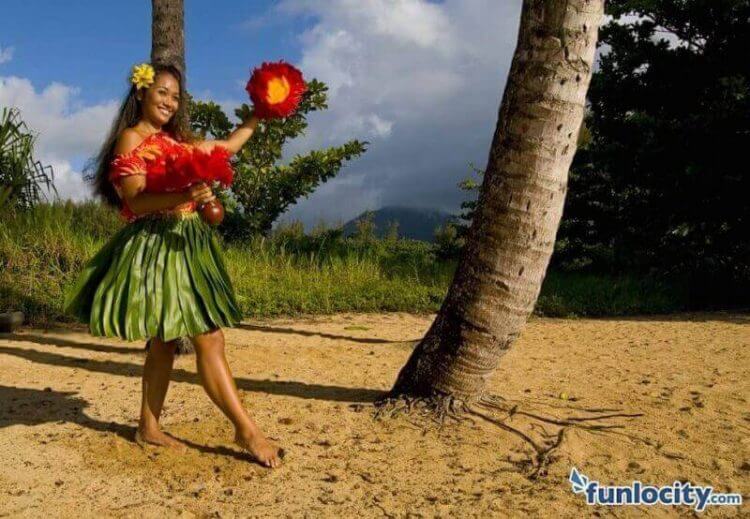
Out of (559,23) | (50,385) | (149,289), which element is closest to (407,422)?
(149,289)

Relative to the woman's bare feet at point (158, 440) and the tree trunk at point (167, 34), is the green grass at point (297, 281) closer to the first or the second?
the tree trunk at point (167, 34)

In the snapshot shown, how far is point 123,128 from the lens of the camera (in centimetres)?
334

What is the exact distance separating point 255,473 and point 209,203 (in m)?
1.30

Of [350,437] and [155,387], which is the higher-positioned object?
[155,387]

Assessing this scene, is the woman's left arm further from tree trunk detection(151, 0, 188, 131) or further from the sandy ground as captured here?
tree trunk detection(151, 0, 188, 131)

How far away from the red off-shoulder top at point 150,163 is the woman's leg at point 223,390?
66 centimetres

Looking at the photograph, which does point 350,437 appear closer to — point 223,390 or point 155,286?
point 223,390

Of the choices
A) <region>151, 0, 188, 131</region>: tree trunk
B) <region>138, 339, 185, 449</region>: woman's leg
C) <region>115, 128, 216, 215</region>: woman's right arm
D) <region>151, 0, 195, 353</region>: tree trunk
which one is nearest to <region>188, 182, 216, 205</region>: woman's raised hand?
<region>115, 128, 216, 215</region>: woman's right arm

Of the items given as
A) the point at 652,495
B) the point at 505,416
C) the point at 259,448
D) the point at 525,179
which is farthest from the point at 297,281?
the point at 652,495

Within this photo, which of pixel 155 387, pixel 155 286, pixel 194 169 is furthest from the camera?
pixel 155 387

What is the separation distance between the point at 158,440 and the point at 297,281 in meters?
4.91

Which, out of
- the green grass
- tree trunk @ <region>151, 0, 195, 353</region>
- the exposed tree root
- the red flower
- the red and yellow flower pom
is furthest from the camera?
the green grass

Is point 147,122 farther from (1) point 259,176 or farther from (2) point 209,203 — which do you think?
(1) point 259,176

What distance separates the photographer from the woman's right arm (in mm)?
2941
